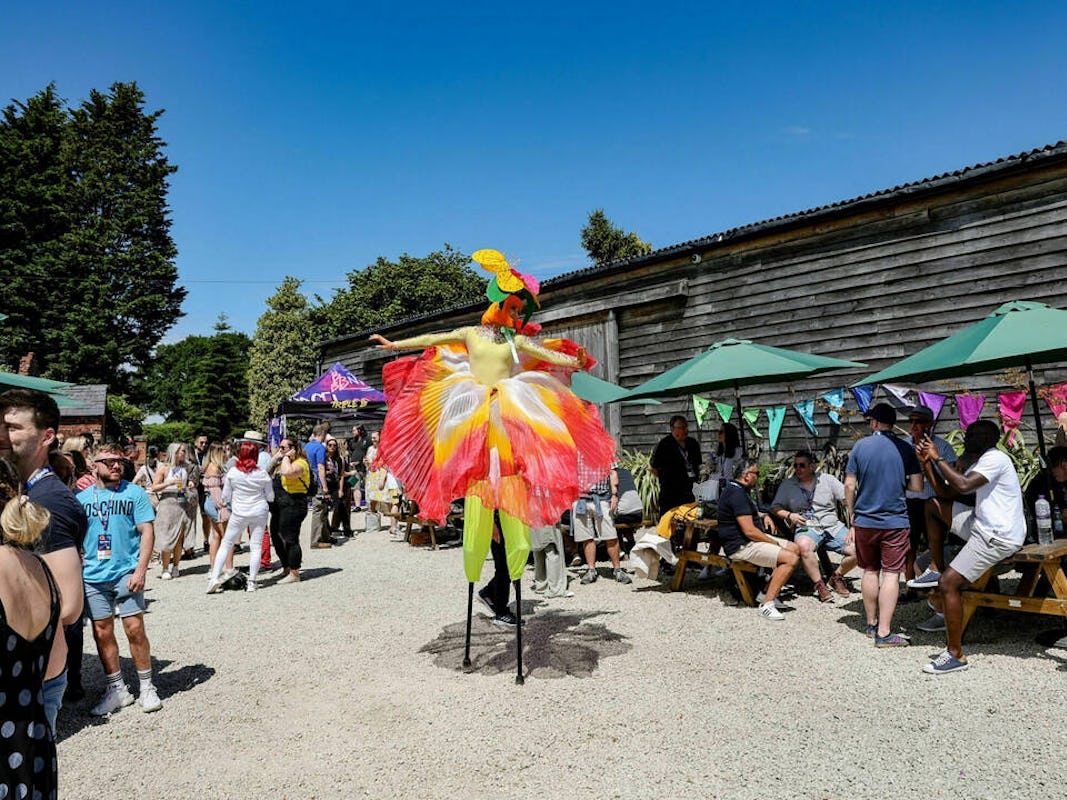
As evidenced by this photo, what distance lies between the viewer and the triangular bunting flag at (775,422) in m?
11.5

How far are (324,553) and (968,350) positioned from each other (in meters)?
9.25

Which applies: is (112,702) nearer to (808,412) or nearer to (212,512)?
(212,512)

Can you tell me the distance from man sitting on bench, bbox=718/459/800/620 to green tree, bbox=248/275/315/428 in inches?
1515

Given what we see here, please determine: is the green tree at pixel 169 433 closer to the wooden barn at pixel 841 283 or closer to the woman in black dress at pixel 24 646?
the wooden barn at pixel 841 283

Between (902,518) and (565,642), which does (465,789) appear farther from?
(902,518)

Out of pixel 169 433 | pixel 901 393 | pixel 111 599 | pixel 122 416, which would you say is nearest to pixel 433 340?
pixel 111 599

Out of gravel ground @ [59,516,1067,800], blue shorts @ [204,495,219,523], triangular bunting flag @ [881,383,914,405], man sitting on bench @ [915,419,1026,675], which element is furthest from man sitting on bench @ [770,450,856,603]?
blue shorts @ [204,495,219,523]

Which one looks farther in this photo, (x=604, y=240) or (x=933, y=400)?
(x=604, y=240)

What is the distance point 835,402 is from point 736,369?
14.3 ft

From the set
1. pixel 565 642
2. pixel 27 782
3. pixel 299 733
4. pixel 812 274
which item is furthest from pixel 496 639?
pixel 812 274

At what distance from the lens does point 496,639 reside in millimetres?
5859

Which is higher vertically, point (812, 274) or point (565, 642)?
point (812, 274)

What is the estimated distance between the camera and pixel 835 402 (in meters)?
10.9

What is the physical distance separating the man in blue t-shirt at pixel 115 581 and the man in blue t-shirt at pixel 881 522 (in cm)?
521
